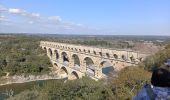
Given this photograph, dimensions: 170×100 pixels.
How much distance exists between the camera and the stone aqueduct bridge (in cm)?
2939

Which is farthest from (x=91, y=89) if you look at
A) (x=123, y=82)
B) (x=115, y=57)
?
(x=115, y=57)

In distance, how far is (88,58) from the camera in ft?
141

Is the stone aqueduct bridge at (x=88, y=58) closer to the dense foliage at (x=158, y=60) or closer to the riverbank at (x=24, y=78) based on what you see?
the riverbank at (x=24, y=78)

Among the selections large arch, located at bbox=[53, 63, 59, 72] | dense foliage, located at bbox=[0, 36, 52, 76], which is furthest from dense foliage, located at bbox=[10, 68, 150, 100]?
large arch, located at bbox=[53, 63, 59, 72]

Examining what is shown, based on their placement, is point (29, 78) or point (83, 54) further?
point (29, 78)

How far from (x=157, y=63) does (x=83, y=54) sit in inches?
821

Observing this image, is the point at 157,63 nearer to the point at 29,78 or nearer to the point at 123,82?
the point at 123,82

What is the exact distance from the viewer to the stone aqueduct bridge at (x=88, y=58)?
96.4ft

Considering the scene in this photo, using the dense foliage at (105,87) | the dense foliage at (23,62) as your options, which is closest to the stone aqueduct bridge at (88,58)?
the dense foliage at (23,62)

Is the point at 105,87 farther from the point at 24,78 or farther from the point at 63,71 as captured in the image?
the point at 63,71

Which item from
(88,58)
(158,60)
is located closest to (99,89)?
(158,60)

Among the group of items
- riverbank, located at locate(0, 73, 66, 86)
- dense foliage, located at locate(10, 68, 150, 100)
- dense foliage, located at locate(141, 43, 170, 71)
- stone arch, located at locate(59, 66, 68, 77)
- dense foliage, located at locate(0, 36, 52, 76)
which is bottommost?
riverbank, located at locate(0, 73, 66, 86)

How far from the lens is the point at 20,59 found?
51812mm

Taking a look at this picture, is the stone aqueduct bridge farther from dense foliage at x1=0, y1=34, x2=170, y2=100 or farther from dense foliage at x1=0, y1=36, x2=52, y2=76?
dense foliage at x1=0, y1=34, x2=170, y2=100
